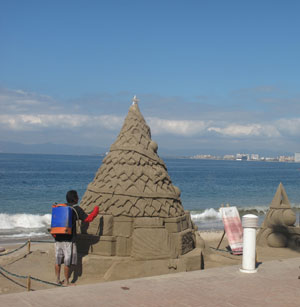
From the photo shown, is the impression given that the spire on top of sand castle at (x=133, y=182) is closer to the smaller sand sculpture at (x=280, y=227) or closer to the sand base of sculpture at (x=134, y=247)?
the sand base of sculpture at (x=134, y=247)

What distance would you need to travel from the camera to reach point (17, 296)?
17.1ft

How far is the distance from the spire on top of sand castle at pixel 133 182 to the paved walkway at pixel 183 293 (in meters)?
2.30

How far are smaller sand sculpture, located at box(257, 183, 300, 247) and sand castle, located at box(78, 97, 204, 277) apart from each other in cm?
446

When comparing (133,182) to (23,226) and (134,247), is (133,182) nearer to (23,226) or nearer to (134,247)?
(134,247)

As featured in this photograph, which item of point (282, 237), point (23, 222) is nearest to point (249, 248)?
point (282, 237)

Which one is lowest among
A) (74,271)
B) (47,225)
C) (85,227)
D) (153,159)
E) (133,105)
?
(47,225)

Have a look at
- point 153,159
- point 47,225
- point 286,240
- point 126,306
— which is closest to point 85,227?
point 153,159

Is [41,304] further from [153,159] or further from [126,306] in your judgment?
[153,159]

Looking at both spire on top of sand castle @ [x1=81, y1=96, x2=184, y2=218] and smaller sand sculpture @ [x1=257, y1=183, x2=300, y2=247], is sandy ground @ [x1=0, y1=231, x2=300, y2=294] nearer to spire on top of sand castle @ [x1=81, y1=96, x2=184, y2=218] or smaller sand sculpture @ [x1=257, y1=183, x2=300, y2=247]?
smaller sand sculpture @ [x1=257, y1=183, x2=300, y2=247]

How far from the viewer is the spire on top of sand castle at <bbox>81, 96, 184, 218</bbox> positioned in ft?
28.0

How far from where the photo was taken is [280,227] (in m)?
12.9

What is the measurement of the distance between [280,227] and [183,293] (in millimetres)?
8191

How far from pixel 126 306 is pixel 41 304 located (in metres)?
1.04

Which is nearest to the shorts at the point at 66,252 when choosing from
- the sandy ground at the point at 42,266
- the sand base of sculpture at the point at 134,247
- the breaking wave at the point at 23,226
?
the sandy ground at the point at 42,266
